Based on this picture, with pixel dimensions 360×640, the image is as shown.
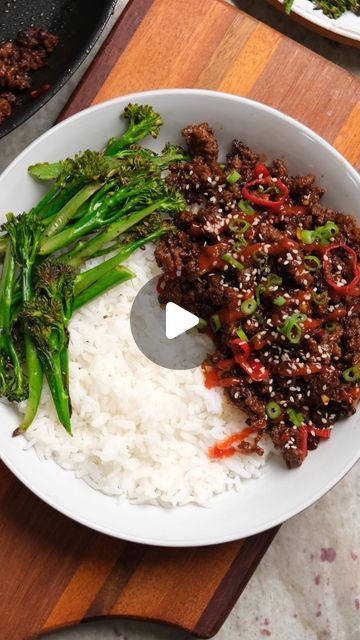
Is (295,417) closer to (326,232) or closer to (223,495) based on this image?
(223,495)

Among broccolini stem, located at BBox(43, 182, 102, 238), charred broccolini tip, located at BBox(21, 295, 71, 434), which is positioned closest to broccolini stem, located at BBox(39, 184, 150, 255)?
broccolini stem, located at BBox(43, 182, 102, 238)

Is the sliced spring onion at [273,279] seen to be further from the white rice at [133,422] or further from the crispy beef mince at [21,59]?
the crispy beef mince at [21,59]

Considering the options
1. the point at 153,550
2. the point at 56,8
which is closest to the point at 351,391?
the point at 153,550

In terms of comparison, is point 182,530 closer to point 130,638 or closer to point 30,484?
point 30,484

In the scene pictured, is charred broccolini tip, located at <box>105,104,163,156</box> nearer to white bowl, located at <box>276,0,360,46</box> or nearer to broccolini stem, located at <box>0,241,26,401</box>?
broccolini stem, located at <box>0,241,26,401</box>

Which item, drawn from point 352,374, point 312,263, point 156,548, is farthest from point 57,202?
point 156,548

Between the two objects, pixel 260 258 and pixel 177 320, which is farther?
pixel 177 320

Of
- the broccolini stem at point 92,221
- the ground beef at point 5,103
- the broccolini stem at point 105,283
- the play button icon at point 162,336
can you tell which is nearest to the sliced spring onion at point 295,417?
the play button icon at point 162,336
